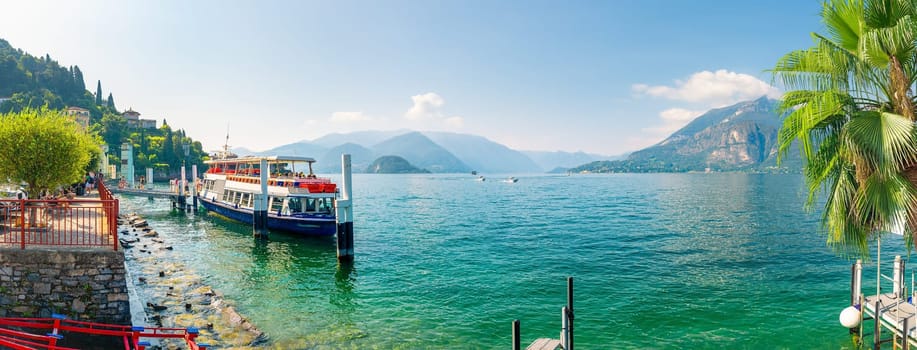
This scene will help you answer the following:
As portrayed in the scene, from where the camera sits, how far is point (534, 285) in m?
20.1

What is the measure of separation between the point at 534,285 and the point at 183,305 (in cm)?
1421

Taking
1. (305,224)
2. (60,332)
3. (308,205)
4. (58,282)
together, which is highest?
(308,205)

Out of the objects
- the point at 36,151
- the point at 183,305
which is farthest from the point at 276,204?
the point at 183,305

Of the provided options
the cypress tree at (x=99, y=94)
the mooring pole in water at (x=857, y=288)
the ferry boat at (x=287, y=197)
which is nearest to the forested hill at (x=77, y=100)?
the cypress tree at (x=99, y=94)

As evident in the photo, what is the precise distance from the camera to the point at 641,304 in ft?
55.5

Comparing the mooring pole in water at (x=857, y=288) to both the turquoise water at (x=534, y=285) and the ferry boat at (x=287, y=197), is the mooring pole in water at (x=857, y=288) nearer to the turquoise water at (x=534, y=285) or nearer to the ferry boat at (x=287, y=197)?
the turquoise water at (x=534, y=285)

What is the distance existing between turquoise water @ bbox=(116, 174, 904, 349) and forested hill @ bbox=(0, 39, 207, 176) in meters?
120

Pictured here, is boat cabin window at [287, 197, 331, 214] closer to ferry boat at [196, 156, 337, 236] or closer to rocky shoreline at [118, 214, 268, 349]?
ferry boat at [196, 156, 337, 236]

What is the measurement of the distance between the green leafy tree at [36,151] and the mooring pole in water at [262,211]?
14596 millimetres

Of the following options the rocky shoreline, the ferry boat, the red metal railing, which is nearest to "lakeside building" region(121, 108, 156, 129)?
the ferry boat

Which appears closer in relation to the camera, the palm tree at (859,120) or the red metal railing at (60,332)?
the palm tree at (859,120)

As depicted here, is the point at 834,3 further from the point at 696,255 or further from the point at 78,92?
the point at 78,92

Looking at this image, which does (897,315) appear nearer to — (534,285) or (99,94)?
(534,285)

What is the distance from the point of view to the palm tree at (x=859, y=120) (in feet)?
17.1
